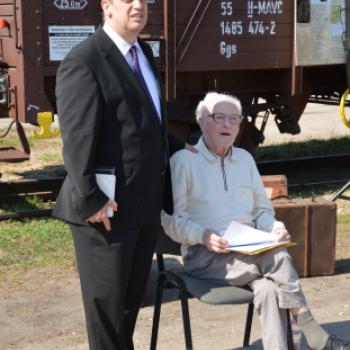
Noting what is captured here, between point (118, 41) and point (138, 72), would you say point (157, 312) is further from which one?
point (118, 41)

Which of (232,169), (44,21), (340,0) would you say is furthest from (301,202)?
(340,0)

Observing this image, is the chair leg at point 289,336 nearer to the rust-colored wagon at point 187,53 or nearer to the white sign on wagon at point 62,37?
the rust-colored wagon at point 187,53

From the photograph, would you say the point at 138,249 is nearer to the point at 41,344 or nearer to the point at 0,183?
the point at 41,344

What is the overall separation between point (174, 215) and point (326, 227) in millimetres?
1869

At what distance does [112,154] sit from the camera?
247 centimetres

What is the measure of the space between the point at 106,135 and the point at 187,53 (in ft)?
12.9

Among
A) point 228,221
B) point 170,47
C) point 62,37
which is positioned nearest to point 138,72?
point 228,221

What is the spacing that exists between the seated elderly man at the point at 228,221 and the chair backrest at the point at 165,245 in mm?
120

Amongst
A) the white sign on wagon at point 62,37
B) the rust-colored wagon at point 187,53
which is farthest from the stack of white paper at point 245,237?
the white sign on wagon at point 62,37

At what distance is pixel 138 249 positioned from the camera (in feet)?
8.91

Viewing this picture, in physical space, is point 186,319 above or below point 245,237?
below

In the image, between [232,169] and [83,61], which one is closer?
[83,61]

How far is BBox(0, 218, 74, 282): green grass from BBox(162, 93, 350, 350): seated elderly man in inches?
79.8

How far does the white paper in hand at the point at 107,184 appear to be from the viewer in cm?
244
